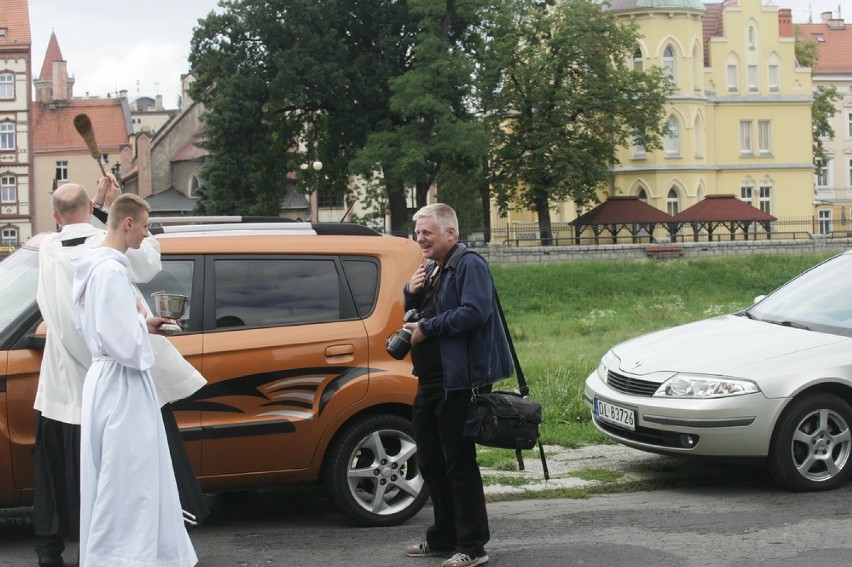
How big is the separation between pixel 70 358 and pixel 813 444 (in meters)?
5.08

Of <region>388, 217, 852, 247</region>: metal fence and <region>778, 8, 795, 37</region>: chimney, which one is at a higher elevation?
<region>778, 8, 795, 37</region>: chimney

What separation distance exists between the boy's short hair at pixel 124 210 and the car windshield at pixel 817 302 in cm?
537

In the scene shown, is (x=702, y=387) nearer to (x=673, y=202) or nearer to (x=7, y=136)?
(x=673, y=202)

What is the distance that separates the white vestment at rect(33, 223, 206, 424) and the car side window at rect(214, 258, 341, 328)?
1044 mm

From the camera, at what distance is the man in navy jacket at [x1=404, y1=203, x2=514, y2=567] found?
20.2 feet

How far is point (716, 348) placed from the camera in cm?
858

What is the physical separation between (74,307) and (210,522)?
2238 mm

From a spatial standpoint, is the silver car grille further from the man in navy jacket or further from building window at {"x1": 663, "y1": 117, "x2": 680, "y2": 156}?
building window at {"x1": 663, "y1": 117, "x2": 680, "y2": 156}

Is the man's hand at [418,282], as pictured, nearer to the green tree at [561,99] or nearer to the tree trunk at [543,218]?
the tree trunk at [543,218]

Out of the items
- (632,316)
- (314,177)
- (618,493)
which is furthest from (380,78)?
(618,493)

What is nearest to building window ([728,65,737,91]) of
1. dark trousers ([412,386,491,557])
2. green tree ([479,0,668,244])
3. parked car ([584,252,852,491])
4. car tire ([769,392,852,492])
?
green tree ([479,0,668,244])

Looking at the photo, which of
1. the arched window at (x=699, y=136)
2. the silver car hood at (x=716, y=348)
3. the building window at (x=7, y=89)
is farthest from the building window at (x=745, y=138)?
the silver car hood at (x=716, y=348)

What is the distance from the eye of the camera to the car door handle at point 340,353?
7301 mm

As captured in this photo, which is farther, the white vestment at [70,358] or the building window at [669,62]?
the building window at [669,62]
